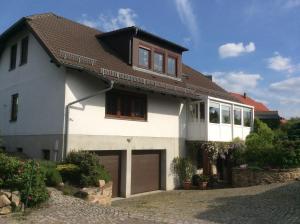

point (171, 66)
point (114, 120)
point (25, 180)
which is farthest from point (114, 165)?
point (171, 66)

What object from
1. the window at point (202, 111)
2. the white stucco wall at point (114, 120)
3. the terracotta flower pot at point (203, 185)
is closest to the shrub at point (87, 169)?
the white stucco wall at point (114, 120)

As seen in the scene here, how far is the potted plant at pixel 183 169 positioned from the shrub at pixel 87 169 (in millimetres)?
7002

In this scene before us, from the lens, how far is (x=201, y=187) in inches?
766

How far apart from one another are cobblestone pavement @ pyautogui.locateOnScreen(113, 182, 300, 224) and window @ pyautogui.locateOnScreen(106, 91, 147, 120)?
3938 mm

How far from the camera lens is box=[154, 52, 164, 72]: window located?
19.9m

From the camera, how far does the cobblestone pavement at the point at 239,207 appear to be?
1037cm

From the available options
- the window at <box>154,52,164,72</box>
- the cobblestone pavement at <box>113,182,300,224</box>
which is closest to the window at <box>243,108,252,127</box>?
the window at <box>154,52,164,72</box>

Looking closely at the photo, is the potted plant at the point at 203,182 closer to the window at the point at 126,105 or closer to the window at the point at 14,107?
the window at the point at 126,105

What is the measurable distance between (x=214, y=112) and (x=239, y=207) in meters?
8.50

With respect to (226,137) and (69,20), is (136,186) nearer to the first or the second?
(226,137)

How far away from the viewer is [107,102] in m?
16.4

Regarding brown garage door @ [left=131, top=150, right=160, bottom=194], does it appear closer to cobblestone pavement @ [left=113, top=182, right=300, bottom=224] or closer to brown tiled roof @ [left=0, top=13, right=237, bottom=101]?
cobblestone pavement @ [left=113, top=182, right=300, bottom=224]

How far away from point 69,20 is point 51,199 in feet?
41.3

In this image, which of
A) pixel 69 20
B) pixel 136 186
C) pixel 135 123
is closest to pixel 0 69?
pixel 69 20
